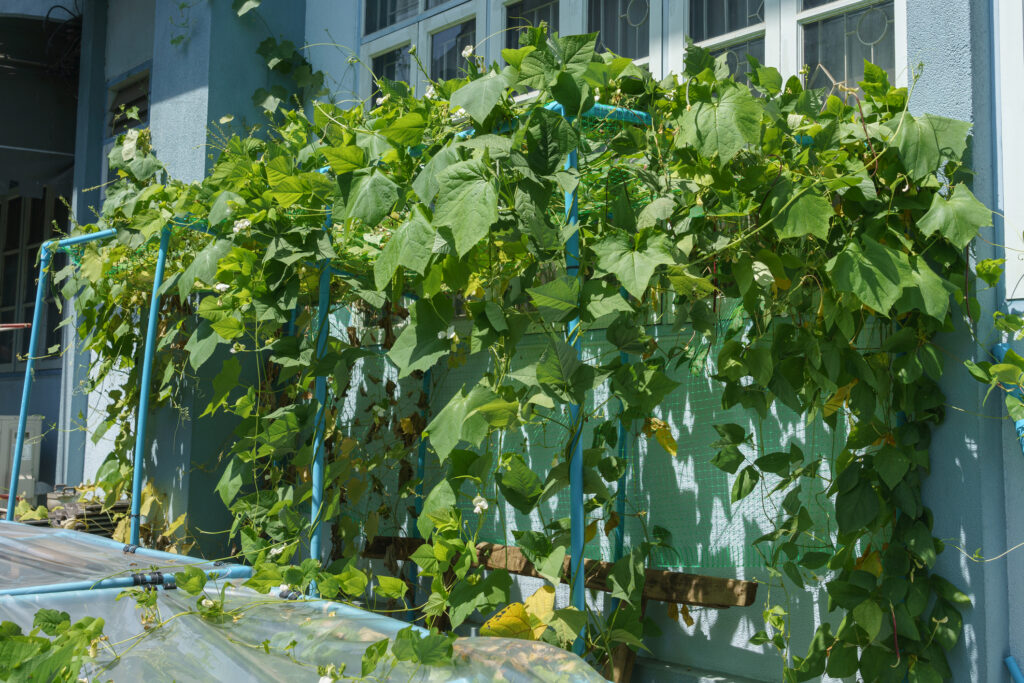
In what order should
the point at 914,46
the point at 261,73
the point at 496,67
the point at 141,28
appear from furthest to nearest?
the point at 141,28 → the point at 261,73 → the point at 914,46 → the point at 496,67

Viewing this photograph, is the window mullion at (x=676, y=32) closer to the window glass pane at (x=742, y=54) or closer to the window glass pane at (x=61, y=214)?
the window glass pane at (x=742, y=54)

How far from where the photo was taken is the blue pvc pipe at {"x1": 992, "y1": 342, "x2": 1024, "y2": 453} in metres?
2.14

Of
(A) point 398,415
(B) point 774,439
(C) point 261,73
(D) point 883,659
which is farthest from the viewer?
(C) point 261,73

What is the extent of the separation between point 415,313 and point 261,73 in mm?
3294

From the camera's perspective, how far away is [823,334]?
2254 millimetres

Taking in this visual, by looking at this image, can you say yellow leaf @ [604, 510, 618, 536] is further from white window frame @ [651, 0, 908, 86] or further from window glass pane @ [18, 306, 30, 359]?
window glass pane @ [18, 306, 30, 359]

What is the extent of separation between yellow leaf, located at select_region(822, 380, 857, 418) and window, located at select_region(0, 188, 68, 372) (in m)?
7.05

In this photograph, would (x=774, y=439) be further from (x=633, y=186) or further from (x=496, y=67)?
(x=496, y=67)

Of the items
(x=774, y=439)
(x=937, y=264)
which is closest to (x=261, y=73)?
(x=774, y=439)

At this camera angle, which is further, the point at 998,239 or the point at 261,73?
the point at 261,73

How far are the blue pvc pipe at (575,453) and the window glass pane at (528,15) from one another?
215 centimetres

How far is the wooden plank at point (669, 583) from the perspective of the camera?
2678 millimetres

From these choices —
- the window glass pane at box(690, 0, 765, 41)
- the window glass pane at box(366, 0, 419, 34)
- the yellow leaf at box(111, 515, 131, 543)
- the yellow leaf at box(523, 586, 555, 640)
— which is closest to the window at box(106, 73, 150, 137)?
the window glass pane at box(366, 0, 419, 34)

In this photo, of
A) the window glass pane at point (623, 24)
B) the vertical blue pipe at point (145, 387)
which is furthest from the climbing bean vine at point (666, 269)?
the window glass pane at point (623, 24)
